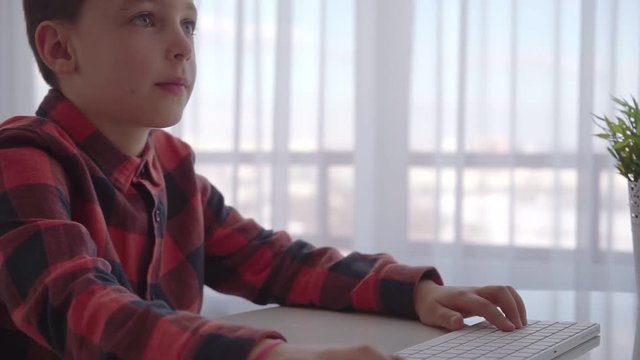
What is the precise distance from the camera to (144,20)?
1039 mm

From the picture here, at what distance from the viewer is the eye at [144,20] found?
3.38ft

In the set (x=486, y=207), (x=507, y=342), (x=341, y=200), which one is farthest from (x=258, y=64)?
(x=507, y=342)

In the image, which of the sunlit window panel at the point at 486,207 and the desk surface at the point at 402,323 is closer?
the desk surface at the point at 402,323

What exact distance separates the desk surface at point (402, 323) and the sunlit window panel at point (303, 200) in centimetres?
206

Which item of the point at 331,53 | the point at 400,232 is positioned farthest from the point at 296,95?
the point at 400,232

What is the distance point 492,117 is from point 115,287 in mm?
2514

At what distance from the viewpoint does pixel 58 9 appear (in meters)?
1.06

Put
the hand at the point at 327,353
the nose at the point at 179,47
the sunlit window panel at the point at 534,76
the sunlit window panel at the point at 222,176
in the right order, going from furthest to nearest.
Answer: the sunlit window panel at the point at 222,176
the sunlit window panel at the point at 534,76
the nose at the point at 179,47
the hand at the point at 327,353

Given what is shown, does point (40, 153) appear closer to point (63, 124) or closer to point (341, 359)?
point (63, 124)

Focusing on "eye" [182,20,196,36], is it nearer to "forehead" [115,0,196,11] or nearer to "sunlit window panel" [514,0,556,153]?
"forehead" [115,0,196,11]

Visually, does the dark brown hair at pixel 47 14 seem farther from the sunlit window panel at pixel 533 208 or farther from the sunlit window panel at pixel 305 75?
the sunlit window panel at pixel 533 208

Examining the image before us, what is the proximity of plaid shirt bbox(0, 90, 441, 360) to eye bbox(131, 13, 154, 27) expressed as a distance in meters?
0.12

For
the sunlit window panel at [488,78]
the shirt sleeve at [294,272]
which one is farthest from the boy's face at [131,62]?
the sunlit window panel at [488,78]

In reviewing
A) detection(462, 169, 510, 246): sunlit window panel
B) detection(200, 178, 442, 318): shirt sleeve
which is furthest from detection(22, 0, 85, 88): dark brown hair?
detection(462, 169, 510, 246): sunlit window panel
